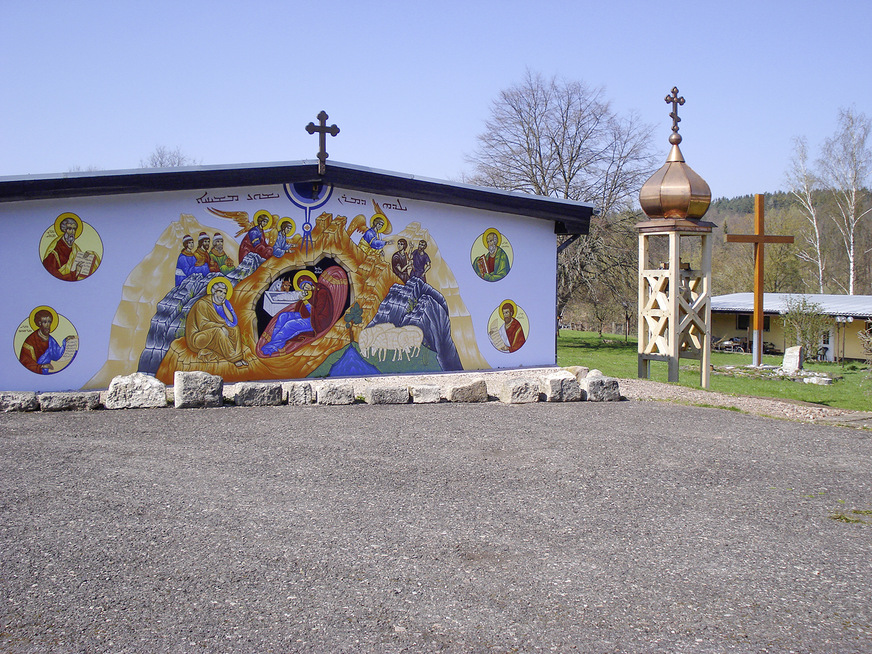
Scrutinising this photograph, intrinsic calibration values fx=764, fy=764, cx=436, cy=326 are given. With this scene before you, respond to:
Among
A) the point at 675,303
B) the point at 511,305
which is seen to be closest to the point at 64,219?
the point at 511,305

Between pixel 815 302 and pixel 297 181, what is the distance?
95.2 ft

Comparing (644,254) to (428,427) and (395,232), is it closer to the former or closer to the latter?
(395,232)

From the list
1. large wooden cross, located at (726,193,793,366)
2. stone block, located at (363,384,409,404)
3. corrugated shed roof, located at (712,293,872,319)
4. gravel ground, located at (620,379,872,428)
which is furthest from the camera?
corrugated shed roof, located at (712,293,872,319)

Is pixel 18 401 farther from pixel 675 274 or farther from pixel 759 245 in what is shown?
pixel 759 245

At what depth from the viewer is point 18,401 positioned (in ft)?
31.6

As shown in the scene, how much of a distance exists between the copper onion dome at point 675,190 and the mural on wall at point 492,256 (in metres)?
2.78

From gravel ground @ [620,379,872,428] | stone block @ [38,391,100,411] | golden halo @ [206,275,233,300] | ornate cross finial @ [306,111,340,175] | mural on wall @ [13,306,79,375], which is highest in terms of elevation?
ornate cross finial @ [306,111,340,175]

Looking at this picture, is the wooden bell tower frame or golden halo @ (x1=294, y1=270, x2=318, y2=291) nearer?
golden halo @ (x1=294, y1=270, x2=318, y2=291)

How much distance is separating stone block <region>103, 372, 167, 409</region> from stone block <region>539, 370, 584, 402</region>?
5382 mm

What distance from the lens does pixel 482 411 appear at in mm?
10320

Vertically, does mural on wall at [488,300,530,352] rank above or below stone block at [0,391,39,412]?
above

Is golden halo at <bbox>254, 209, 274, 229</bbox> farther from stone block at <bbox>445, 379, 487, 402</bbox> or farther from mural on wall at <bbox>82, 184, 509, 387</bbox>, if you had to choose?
stone block at <bbox>445, 379, 487, 402</bbox>

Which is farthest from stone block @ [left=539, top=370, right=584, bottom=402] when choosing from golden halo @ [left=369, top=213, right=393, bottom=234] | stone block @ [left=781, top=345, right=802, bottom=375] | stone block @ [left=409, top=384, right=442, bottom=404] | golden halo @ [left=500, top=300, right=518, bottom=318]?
stone block @ [left=781, top=345, right=802, bottom=375]

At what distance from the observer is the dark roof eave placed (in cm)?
1056
